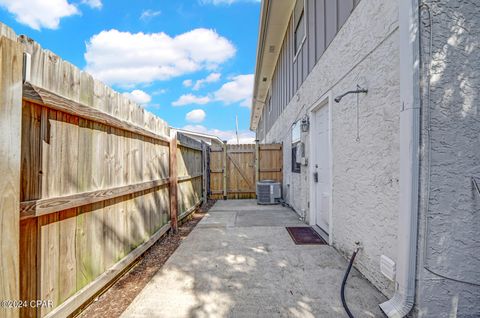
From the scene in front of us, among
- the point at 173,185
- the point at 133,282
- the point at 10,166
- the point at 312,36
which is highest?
the point at 312,36

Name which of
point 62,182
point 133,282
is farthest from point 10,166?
point 133,282

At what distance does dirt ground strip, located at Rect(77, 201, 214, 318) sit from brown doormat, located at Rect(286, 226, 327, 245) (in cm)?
186

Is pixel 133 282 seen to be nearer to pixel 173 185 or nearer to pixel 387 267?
pixel 173 185

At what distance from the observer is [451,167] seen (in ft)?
5.87

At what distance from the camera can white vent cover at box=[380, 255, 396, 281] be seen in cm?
203

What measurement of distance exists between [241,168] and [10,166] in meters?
7.27

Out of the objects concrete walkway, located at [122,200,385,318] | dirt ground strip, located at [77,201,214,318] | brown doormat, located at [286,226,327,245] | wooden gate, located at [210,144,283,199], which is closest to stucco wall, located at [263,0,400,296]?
concrete walkway, located at [122,200,385,318]

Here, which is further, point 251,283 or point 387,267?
point 251,283

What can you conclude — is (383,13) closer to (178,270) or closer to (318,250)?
(318,250)

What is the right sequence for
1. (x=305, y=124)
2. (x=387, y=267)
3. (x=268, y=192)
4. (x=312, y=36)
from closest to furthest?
→ (x=387, y=267)
(x=312, y=36)
(x=305, y=124)
(x=268, y=192)

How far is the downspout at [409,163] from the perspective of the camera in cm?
180

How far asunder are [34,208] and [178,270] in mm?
1700

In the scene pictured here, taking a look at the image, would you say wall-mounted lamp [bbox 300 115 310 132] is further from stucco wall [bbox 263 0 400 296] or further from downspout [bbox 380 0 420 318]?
downspout [bbox 380 0 420 318]

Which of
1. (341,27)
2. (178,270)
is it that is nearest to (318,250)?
(178,270)
